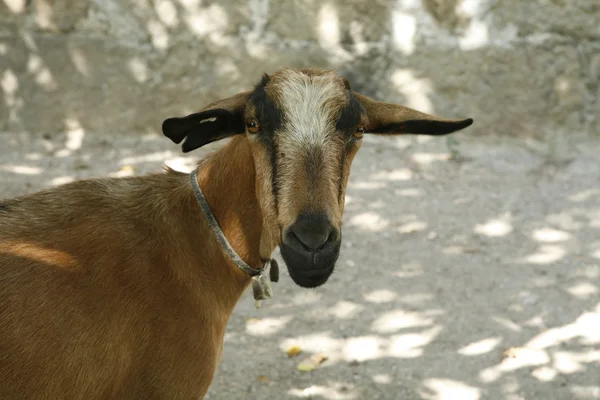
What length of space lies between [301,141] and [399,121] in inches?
26.0

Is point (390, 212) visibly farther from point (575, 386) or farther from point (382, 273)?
point (575, 386)

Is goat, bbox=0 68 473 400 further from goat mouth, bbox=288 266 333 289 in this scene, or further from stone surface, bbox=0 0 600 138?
stone surface, bbox=0 0 600 138

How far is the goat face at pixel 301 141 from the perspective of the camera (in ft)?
10.9

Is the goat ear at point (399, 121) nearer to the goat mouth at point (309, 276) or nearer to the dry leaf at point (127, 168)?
the goat mouth at point (309, 276)

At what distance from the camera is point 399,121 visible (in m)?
3.92

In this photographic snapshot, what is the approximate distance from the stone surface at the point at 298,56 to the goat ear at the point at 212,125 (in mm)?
3545

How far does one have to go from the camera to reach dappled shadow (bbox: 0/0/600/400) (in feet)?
18.9

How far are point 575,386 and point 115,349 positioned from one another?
116 inches

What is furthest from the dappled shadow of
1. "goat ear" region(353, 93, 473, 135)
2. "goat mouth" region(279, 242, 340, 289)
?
"goat mouth" region(279, 242, 340, 289)

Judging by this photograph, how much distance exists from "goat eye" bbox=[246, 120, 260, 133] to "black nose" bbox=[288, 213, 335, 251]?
1.80ft

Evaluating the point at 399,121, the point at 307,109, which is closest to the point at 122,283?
the point at 307,109

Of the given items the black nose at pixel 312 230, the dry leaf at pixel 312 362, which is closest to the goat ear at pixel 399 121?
the black nose at pixel 312 230

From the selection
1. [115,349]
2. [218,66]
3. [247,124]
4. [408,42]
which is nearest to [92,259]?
[115,349]

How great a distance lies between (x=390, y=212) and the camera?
6617mm
